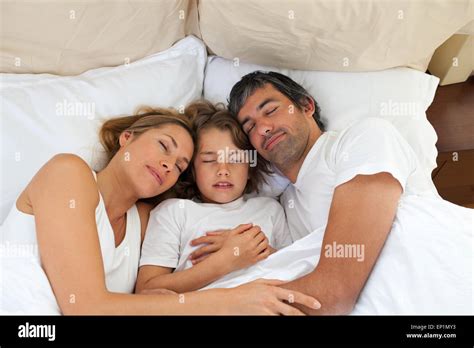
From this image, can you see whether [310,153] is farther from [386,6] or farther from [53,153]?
[53,153]

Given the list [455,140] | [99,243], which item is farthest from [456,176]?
[99,243]

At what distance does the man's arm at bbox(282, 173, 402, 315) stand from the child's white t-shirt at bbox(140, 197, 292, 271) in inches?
11.6

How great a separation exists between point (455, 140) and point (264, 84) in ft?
2.15

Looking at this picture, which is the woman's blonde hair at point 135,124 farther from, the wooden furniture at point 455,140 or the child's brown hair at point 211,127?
the wooden furniture at point 455,140

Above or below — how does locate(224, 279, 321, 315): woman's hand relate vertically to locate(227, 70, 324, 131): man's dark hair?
below

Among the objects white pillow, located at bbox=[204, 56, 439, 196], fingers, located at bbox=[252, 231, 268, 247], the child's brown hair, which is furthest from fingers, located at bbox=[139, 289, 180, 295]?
white pillow, located at bbox=[204, 56, 439, 196]

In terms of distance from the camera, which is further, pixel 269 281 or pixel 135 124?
pixel 135 124

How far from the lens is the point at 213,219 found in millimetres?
1454

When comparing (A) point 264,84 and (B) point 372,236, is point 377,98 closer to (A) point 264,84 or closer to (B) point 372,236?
(A) point 264,84

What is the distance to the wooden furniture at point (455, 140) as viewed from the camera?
5.46 ft

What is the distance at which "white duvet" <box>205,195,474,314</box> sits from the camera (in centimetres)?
109

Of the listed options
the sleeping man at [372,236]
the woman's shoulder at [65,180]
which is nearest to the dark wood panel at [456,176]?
the sleeping man at [372,236]

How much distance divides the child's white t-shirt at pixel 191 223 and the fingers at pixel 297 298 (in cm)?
31

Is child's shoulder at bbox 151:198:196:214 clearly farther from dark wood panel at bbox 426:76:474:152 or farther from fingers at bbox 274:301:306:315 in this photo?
→ dark wood panel at bbox 426:76:474:152
